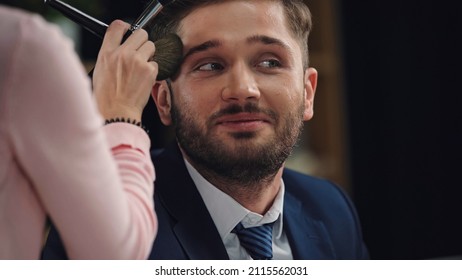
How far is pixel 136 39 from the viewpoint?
0.75 metres

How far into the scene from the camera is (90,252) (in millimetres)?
609

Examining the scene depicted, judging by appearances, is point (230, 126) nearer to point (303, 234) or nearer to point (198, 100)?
point (198, 100)

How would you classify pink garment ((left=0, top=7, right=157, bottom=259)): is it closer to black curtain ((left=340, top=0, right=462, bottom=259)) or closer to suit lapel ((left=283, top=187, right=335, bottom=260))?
suit lapel ((left=283, top=187, right=335, bottom=260))

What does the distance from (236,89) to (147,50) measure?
0.45 ft

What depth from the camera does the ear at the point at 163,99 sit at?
87 cm

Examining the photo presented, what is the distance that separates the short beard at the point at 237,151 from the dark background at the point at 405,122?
64 centimetres

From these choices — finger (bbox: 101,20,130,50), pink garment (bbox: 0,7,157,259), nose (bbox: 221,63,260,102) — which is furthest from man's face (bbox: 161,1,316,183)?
pink garment (bbox: 0,7,157,259)

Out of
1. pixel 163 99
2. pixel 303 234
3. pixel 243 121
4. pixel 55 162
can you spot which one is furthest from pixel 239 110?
pixel 55 162

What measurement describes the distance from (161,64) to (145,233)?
260 millimetres
